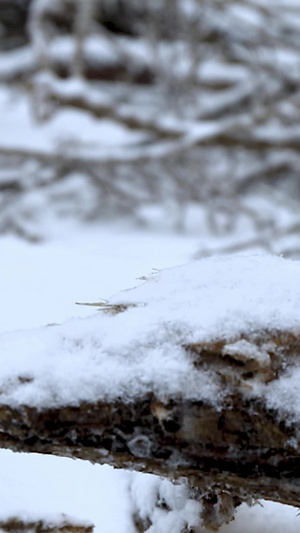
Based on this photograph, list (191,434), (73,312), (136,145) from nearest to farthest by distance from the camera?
(191,434), (73,312), (136,145)

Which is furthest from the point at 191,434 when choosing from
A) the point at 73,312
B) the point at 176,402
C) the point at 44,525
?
the point at 73,312

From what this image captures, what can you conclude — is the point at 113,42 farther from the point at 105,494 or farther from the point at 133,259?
the point at 105,494

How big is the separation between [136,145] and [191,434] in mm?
2554

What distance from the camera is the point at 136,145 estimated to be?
2.94 m

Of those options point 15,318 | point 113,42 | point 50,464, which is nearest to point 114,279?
point 15,318

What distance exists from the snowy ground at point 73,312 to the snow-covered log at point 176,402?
127 millimetres

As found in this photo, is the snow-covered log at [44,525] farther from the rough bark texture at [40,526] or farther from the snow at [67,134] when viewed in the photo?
the snow at [67,134]

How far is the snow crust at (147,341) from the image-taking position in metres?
0.46

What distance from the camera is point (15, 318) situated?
40.5 inches

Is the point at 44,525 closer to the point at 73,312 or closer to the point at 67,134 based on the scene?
the point at 73,312

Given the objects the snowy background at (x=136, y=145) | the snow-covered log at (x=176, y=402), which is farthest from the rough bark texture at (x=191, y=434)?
the snowy background at (x=136, y=145)

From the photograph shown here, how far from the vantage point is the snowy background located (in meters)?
1.67

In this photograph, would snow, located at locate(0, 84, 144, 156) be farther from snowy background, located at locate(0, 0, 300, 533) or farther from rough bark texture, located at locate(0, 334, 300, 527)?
rough bark texture, located at locate(0, 334, 300, 527)

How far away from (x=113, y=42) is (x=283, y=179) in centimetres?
111
